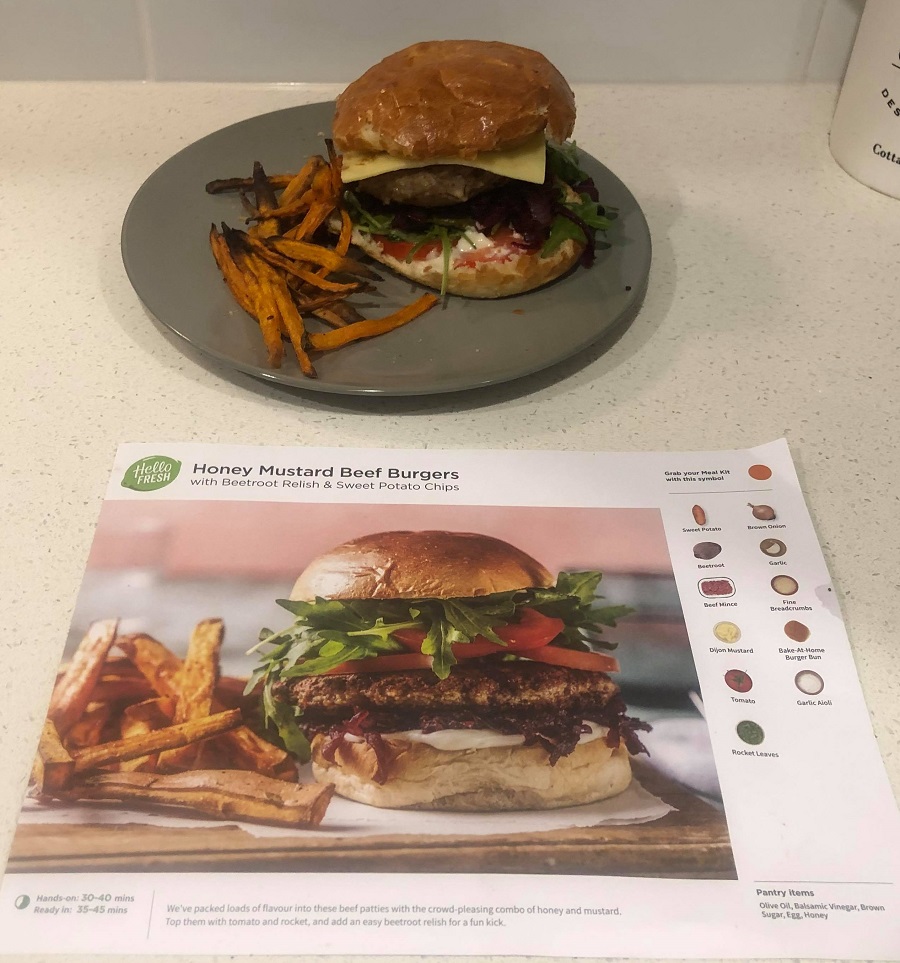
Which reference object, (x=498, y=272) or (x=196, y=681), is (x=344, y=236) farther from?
(x=196, y=681)

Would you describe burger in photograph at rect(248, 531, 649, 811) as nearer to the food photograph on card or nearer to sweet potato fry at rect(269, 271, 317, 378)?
the food photograph on card

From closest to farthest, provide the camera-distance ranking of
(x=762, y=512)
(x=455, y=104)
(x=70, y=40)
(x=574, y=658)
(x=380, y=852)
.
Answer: (x=380, y=852), (x=574, y=658), (x=762, y=512), (x=455, y=104), (x=70, y=40)

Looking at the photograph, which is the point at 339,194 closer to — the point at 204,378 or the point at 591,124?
the point at 204,378

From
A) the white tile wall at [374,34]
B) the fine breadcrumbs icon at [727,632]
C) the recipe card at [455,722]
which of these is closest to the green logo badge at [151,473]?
the recipe card at [455,722]

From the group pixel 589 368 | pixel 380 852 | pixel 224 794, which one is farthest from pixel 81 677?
pixel 589 368

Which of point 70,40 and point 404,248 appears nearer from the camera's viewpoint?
point 404,248

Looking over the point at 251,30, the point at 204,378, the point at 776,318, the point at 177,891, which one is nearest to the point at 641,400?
the point at 776,318
